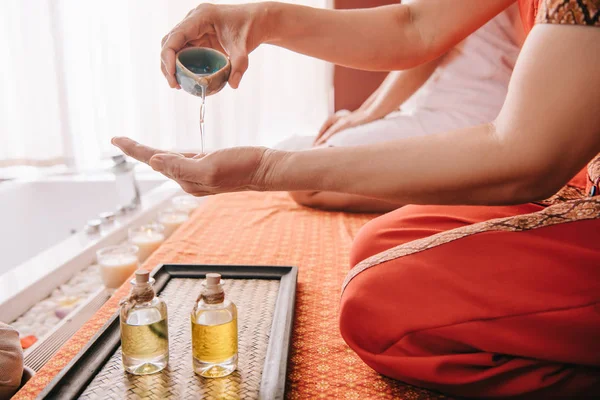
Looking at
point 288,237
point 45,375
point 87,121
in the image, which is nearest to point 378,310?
point 45,375

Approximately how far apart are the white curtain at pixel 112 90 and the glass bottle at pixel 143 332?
210 cm

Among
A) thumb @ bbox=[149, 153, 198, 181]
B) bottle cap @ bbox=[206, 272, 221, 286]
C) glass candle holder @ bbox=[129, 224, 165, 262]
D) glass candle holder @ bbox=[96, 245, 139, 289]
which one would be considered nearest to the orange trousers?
bottle cap @ bbox=[206, 272, 221, 286]

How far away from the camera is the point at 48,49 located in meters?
2.89

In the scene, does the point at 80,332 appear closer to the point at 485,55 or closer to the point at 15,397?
the point at 15,397

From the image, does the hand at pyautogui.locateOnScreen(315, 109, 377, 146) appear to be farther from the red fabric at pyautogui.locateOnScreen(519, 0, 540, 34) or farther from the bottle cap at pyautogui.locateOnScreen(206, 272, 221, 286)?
the bottle cap at pyautogui.locateOnScreen(206, 272, 221, 286)

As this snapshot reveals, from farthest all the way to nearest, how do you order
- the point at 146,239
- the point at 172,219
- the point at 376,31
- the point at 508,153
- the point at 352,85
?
the point at 352,85 < the point at 172,219 < the point at 146,239 < the point at 376,31 < the point at 508,153

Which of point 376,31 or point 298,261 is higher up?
point 376,31

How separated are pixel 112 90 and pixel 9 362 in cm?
227

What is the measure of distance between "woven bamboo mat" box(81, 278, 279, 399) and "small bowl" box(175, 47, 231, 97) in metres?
0.43

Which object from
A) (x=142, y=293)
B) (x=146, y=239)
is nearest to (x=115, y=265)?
(x=146, y=239)

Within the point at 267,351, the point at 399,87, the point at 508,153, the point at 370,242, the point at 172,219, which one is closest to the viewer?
the point at 508,153

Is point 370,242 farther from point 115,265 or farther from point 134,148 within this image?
point 115,265

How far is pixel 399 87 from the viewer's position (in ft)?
6.75

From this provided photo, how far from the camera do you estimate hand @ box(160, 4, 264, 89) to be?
39.9 inches
